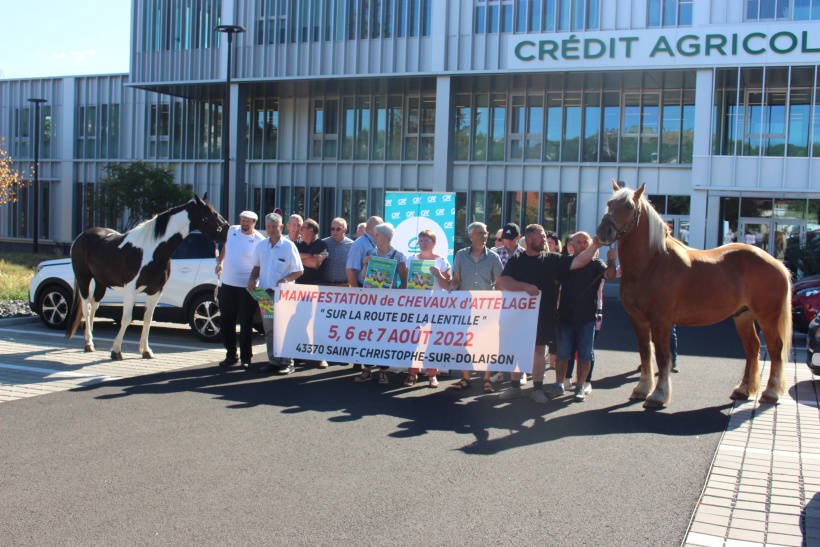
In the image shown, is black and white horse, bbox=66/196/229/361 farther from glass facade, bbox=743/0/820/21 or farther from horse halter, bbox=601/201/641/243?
glass facade, bbox=743/0/820/21

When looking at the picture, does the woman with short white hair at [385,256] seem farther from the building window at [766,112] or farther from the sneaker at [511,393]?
the building window at [766,112]

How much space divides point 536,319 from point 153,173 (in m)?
28.4

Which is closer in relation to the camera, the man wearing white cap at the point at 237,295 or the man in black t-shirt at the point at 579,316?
the man in black t-shirt at the point at 579,316

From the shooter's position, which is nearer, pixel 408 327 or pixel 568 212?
pixel 408 327

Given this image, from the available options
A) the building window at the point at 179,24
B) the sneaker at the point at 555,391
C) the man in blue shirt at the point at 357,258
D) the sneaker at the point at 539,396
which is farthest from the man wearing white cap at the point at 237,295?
the building window at the point at 179,24

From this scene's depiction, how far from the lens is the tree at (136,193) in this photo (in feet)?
104

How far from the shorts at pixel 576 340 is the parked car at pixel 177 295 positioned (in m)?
5.87

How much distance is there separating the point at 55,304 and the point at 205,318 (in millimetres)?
2874

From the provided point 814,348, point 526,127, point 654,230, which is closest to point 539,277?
point 654,230

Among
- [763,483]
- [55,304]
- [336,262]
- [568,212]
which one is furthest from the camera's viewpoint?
[568,212]

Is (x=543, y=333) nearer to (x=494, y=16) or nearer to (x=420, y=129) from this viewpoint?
(x=494, y=16)

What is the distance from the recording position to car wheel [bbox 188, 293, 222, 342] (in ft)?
36.9

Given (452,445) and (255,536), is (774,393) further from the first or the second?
(255,536)

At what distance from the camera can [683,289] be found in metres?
7.53
